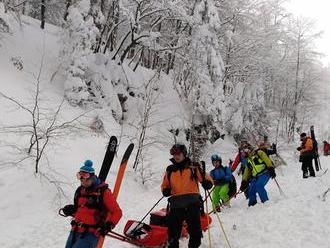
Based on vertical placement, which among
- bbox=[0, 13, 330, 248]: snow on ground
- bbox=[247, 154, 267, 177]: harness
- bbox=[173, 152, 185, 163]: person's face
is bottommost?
bbox=[0, 13, 330, 248]: snow on ground

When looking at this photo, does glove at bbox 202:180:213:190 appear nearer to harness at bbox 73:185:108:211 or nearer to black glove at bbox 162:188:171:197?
black glove at bbox 162:188:171:197

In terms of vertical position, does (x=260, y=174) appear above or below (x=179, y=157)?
below

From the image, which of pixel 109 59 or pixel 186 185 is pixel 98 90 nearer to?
pixel 109 59

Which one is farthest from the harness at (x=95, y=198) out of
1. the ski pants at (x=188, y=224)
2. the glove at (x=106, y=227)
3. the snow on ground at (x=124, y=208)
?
the snow on ground at (x=124, y=208)

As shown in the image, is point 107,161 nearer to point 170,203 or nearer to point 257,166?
point 170,203

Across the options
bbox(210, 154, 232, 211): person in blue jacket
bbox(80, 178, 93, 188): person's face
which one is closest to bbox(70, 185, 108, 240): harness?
bbox(80, 178, 93, 188): person's face

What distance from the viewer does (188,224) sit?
6695 millimetres

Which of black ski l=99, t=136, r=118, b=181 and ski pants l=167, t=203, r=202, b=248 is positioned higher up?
black ski l=99, t=136, r=118, b=181

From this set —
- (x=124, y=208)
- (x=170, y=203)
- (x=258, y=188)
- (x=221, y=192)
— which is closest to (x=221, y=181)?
(x=221, y=192)

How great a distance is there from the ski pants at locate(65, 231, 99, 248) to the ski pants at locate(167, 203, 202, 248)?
1593 millimetres

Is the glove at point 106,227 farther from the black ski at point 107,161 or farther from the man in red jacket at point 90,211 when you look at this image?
the black ski at point 107,161

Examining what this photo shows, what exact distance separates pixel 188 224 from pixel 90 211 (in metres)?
1.93

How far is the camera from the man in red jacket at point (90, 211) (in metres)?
5.39

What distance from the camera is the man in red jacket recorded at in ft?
17.7
